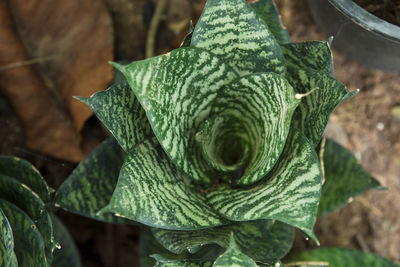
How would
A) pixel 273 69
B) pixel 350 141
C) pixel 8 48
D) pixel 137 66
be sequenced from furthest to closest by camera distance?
pixel 350 141, pixel 8 48, pixel 273 69, pixel 137 66

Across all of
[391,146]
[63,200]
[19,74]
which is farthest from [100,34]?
[391,146]

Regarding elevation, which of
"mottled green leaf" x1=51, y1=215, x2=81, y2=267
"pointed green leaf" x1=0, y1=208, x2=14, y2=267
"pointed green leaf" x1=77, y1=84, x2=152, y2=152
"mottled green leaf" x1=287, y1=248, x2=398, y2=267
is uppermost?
"pointed green leaf" x1=77, y1=84, x2=152, y2=152

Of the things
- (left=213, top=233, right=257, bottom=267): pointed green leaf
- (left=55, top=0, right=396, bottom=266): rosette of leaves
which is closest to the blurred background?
(left=55, top=0, right=396, bottom=266): rosette of leaves

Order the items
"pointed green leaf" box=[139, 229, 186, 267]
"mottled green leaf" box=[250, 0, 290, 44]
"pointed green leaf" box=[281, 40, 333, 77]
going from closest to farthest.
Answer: "pointed green leaf" box=[281, 40, 333, 77]
"mottled green leaf" box=[250, 0, 290, 44]
"pointed green leaf" box=[139, 229, 186, 267]

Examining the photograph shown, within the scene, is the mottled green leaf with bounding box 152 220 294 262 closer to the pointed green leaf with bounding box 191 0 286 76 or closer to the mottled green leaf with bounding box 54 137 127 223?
the mottled green leaf with bounding box 54 137 127 223

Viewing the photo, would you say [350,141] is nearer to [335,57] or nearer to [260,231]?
[335,57]

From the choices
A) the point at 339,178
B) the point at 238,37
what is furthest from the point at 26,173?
the point at 339,178

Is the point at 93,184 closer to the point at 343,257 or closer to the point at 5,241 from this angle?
the point at 5,241
